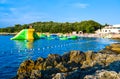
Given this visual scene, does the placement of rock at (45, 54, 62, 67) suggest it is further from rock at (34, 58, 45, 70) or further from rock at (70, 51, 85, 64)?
rock at (70, 51, 85, 64)

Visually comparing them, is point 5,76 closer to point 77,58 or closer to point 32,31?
point 77,58

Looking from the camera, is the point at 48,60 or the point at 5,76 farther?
the point at 5,76

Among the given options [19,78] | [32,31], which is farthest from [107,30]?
[19,78]

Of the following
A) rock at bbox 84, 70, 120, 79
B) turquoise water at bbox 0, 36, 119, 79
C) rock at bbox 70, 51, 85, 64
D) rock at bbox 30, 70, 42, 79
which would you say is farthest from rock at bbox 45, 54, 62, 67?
rock at bbox 84, 70, 120, 79

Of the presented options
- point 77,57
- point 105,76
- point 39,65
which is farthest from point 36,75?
point 77,57

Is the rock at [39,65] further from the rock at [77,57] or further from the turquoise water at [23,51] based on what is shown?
the turquoise water at [23,51]

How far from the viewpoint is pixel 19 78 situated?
1877cm

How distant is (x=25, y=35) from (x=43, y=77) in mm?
98390

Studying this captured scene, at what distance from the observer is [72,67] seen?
80.9 feet

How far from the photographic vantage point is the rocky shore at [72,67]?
1626 centimetres

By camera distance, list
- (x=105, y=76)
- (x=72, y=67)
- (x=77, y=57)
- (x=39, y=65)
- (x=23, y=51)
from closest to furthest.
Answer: (x=105, y=76)
(x=72, y=67)
(x=39, y=65)
(x=77, y=57)
(x=23, y=51)

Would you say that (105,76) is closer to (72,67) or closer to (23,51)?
(72,67)

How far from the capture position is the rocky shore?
16259 mm

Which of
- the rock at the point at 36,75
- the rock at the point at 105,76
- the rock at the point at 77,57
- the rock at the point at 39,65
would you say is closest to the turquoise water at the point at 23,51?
the rock at the point at 39,65
